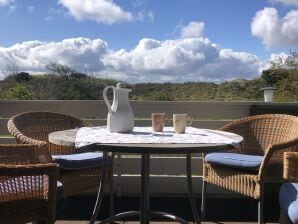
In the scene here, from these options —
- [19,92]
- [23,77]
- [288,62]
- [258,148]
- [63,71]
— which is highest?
[288,62]

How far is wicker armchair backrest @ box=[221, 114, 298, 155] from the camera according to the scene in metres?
3.19

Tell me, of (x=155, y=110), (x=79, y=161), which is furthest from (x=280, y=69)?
(x=79, y=161)

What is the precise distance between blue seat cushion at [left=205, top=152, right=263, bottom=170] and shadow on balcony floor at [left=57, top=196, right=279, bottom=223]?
0.51 meters

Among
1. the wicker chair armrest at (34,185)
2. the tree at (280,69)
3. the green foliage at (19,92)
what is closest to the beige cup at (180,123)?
the wicker chair armrest at (34,185)

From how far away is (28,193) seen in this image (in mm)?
1924

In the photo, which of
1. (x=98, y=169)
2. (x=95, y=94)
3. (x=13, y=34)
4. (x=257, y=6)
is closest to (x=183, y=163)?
(x=98, y=169)

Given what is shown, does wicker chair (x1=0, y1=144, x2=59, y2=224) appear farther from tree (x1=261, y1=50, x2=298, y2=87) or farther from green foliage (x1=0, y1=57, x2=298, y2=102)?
tree (x1=261, y1=50, x2=298, y2=87)

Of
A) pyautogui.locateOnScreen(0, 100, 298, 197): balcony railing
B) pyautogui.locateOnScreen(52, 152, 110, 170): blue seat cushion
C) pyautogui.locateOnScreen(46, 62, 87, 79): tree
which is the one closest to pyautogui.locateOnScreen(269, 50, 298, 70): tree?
pyautogui.locateOnScreen(46, 62, 87, 79): tree

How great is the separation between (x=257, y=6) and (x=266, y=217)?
4742 millimetres

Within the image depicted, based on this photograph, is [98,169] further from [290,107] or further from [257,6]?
[257,6]

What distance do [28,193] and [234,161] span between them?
1376mm

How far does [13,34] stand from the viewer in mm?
8203

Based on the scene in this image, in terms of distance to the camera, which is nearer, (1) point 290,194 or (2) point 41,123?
(1) point 290,194

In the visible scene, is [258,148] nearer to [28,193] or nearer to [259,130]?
[259,130]
